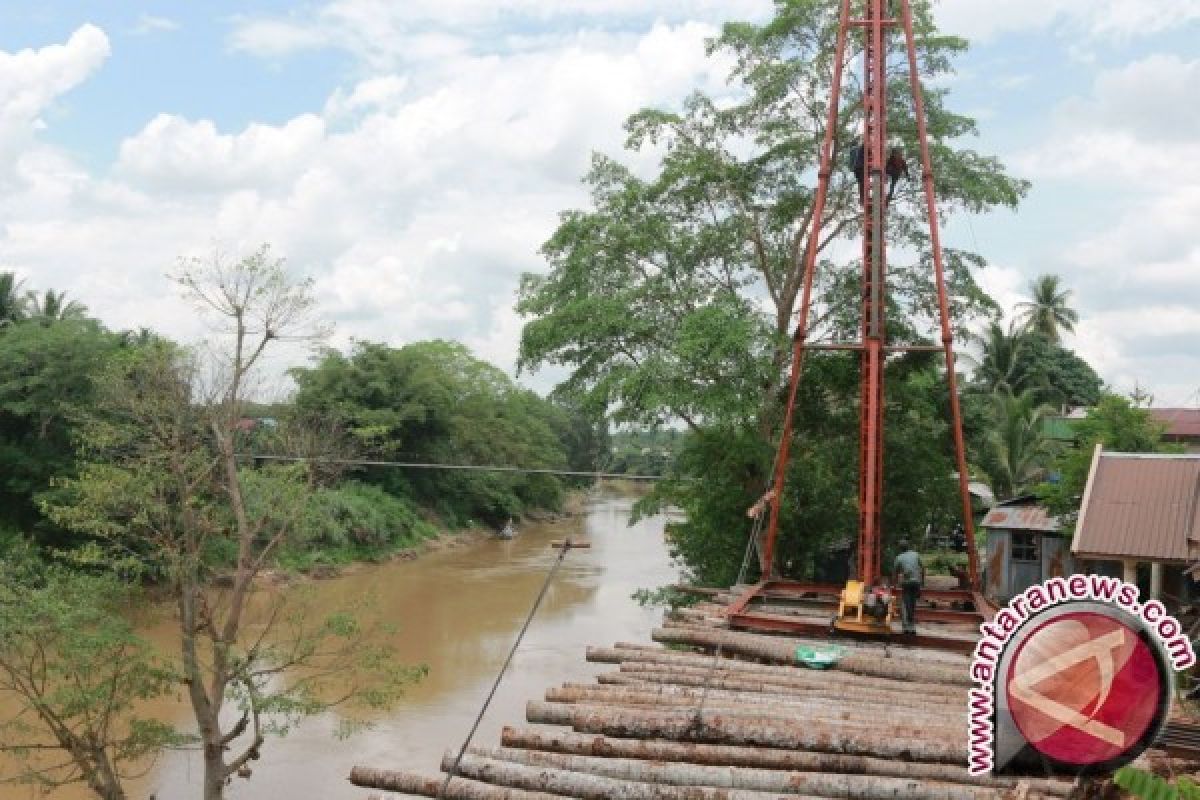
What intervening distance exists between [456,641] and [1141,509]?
1462 centimetres

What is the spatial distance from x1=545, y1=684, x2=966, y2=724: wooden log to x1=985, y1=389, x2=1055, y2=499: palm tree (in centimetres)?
1776

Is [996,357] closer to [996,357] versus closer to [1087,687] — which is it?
[996,357]

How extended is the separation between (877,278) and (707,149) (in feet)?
21.0

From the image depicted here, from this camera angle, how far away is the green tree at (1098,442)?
49.9 feet

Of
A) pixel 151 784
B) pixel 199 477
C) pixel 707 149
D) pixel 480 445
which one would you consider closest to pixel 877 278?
pixel 707 149

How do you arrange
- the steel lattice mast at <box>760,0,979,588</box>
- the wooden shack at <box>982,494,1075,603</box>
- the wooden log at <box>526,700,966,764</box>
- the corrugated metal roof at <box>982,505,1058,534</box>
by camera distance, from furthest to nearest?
the wooden shack at <box>982,494,1075,603</box>, the corrugated metal roof at <box>982,505,1058,534</box>, the steel lattice mast at <box>760,0,979,588</box>, the wooden log at <box>526,700,966,764</box>

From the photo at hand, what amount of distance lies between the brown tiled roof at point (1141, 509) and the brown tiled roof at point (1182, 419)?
779 inches

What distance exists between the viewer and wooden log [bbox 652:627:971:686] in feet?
25.1

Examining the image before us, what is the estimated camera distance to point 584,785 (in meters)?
5.34

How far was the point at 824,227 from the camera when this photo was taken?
627 inches

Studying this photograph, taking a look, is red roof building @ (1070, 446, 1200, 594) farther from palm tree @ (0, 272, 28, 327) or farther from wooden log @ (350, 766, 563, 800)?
palm tree @ (0, 272, 28, 327)

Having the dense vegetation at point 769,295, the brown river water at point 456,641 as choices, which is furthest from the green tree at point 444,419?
the dense vegetation at point 769,295

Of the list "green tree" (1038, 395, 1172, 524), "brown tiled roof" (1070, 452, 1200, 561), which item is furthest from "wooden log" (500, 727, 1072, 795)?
"green tree" (1038, 395, 1172, 524)

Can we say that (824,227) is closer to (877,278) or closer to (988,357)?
(877,278)
